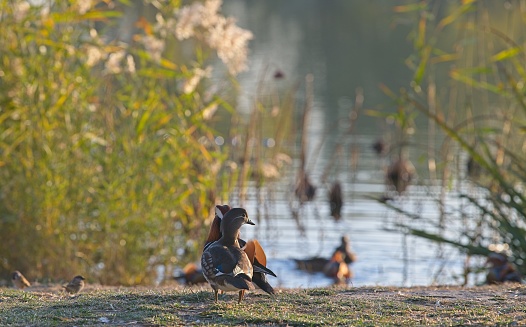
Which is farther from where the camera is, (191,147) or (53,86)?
(191,147)

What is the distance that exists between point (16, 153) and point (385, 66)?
24.9 meters

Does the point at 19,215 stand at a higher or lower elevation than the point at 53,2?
lower

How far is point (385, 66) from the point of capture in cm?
3212

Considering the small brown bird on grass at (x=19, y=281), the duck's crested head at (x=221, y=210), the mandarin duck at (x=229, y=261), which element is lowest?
the small brown bird on grass at (x=19, y=281)

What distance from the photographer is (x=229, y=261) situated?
5.13 m

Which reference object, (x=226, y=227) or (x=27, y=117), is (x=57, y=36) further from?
(x=226, y=227)

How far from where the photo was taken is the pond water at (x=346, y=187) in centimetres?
1115

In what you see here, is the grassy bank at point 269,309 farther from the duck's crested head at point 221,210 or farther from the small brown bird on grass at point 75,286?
the small brown bird on grass at point 75,286

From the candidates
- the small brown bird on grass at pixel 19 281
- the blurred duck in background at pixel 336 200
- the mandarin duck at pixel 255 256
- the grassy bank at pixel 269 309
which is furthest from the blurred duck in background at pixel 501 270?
the blurred duck in background at pixel 336 200

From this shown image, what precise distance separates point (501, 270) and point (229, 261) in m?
4.51

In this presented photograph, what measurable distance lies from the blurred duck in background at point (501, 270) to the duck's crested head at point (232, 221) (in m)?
4.01

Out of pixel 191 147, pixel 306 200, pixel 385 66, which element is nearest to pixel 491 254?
pixel 191 147

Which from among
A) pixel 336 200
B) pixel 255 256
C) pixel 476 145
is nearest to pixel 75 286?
pixel 255 256

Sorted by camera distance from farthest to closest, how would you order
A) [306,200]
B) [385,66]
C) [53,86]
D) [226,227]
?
1. [385,66]
2. [306,200]
3. [53,86]
4. [226,227]
